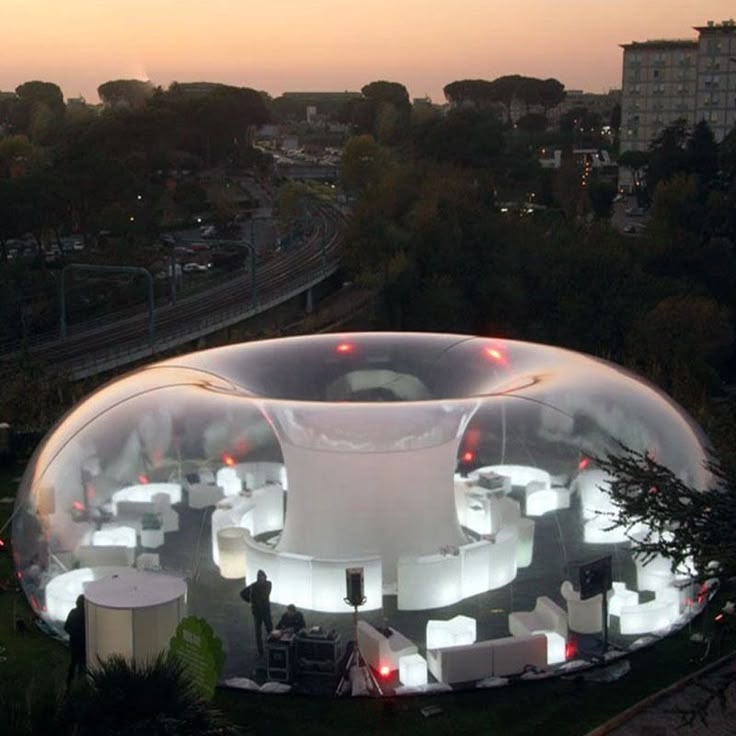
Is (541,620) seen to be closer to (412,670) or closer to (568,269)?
(412,670)

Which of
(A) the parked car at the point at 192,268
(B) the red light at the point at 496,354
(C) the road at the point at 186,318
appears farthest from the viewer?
(A) the parked car at the point at 192,268

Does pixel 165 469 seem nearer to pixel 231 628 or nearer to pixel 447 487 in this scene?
pixel 231 628

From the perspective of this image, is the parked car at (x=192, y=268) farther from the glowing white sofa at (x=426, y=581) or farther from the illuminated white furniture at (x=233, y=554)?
the glowing white sofa at (x=426, y=581)

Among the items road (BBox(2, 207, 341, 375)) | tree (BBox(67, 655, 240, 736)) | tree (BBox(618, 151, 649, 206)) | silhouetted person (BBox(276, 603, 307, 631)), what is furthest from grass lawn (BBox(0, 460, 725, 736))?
tree (BBox(618, 151, 649, 206))

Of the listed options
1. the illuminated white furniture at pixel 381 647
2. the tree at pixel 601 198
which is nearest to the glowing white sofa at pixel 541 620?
the illuminated white furniture at pixel 381 647

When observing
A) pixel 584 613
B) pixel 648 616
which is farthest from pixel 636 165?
pixel 584 613

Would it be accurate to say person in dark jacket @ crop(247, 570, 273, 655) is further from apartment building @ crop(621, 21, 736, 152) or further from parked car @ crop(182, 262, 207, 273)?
apartment building @ crop(621, 21, 736, 152)
